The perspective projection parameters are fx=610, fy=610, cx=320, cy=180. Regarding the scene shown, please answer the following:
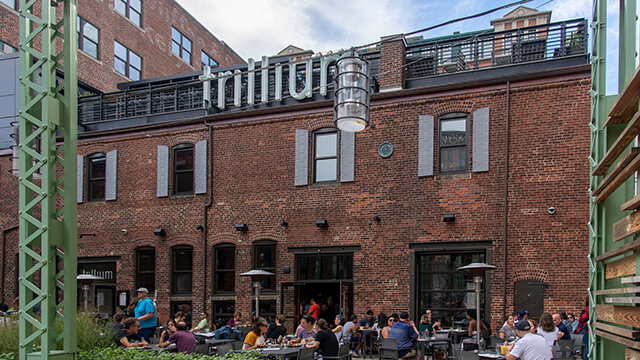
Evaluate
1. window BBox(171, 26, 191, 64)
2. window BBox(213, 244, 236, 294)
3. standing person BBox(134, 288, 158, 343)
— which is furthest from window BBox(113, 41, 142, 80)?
standing person BBox(134, 288, 158, 343)

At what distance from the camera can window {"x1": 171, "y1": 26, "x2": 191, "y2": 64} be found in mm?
35906

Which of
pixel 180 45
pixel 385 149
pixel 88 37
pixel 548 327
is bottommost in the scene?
pixel 548 327

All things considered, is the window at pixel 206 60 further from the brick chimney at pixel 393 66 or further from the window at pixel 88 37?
the brick chimney at pixel 393 66

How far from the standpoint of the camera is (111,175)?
70.3 ft

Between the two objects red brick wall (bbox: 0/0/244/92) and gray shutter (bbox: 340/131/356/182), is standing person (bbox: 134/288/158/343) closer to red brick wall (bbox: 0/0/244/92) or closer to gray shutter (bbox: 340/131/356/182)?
gray shutter (bbox: 340/131/356/182)

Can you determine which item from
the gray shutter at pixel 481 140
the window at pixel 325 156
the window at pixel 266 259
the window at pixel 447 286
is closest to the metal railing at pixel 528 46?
the gray shutter at pixel 481 140

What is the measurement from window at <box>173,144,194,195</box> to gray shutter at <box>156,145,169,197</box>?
0.27 m

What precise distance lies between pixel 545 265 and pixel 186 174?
38.2 feet

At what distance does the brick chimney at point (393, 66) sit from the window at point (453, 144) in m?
1.83

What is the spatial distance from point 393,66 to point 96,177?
37.7ft

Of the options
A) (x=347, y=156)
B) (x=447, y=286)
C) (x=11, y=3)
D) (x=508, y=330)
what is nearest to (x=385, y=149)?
(x=347, y=156)

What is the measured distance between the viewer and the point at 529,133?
52.4 feet

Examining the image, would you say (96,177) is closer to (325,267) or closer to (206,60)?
(325,267)

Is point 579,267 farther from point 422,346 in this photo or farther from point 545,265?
point 422,346
